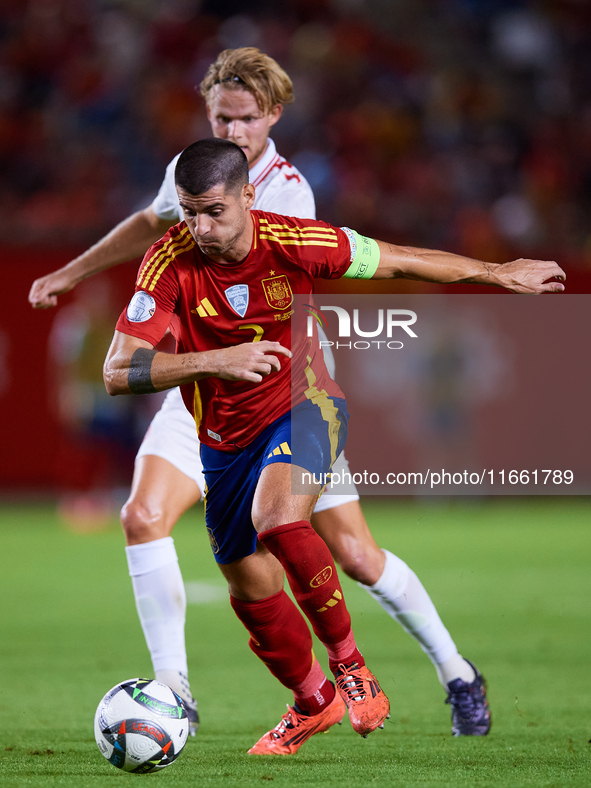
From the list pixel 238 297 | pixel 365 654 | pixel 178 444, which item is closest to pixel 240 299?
pixel 238 297

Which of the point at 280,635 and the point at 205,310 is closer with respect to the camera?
the point at 205,310

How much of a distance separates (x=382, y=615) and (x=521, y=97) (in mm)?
9603

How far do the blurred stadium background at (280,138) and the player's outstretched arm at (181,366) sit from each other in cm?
824

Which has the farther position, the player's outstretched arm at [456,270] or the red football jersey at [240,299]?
the player's outstretched arm at [456,270]

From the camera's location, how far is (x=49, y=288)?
4.83 m

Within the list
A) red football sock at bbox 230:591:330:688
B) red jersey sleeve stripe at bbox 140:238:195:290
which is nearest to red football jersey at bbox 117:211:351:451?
red jersey sleeve stripe at bbox 140:238:195:290

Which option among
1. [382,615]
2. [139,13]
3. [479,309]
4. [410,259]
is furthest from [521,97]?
[410,259]

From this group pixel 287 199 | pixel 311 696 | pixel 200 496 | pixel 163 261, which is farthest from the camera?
pixel 200 496

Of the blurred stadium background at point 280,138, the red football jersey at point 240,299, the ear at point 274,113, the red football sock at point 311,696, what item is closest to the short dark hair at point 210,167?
the red football jersey at point 240,299

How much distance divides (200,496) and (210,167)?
1664 millimetres

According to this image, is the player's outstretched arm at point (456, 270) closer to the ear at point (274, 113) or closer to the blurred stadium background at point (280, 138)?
the ear at point (274, 113)

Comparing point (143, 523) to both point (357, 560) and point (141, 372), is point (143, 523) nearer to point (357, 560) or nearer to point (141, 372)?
point (357, 560)

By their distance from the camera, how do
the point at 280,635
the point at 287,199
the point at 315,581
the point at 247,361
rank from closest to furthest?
the point at 247,361
the point at 315,581
the point at 280,635
the point at 287,199

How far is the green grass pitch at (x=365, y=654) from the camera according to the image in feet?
12.1
